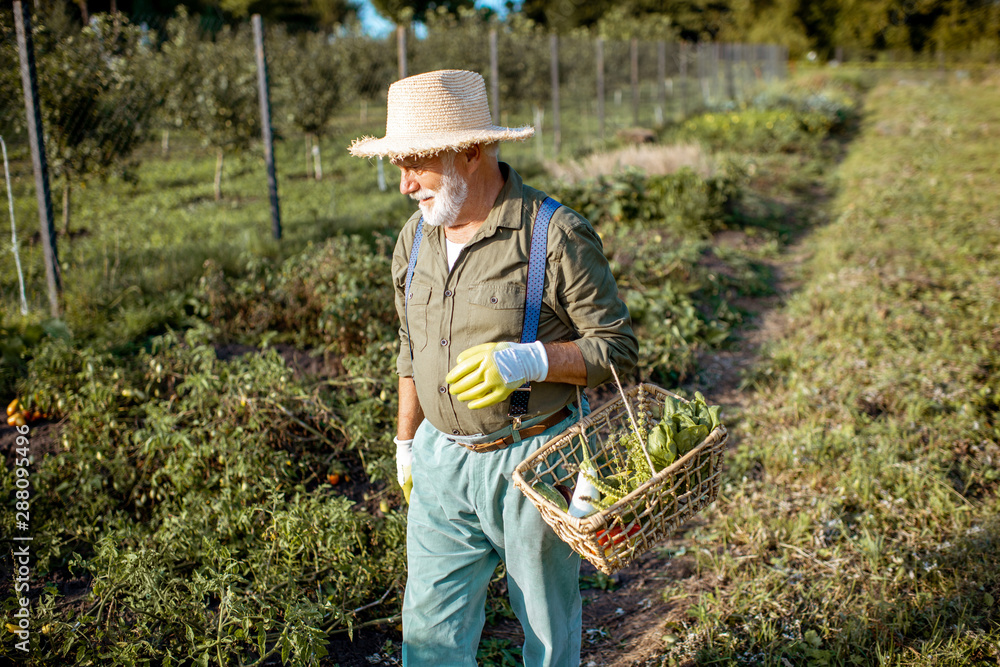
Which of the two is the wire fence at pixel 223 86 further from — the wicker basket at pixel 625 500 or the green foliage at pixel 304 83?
the wicker basket at pixel 625 500

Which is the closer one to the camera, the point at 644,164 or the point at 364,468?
the point at 364,468

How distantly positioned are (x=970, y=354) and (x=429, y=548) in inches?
152

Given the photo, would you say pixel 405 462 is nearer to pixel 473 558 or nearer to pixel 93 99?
pixel 473 558

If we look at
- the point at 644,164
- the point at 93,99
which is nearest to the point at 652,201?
the point at 644,164

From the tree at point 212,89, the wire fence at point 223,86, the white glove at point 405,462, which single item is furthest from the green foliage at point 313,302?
the tree at point 212,89

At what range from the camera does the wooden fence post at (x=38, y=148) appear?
445 cm

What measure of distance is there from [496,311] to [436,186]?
0.37 m

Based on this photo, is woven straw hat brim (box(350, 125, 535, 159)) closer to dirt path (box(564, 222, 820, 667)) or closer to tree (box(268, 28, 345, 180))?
dirt path (box(564, 222, 820, 667))

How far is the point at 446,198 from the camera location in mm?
1832

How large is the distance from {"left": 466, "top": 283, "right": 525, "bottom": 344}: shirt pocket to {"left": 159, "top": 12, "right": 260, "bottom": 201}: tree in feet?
27.8

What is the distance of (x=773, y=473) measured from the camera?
346 cm

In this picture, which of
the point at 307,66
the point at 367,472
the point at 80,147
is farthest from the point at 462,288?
the point at 307,66

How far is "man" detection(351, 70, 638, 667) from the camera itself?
1766 mm

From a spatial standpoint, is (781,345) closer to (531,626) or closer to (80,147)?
(531,626)
